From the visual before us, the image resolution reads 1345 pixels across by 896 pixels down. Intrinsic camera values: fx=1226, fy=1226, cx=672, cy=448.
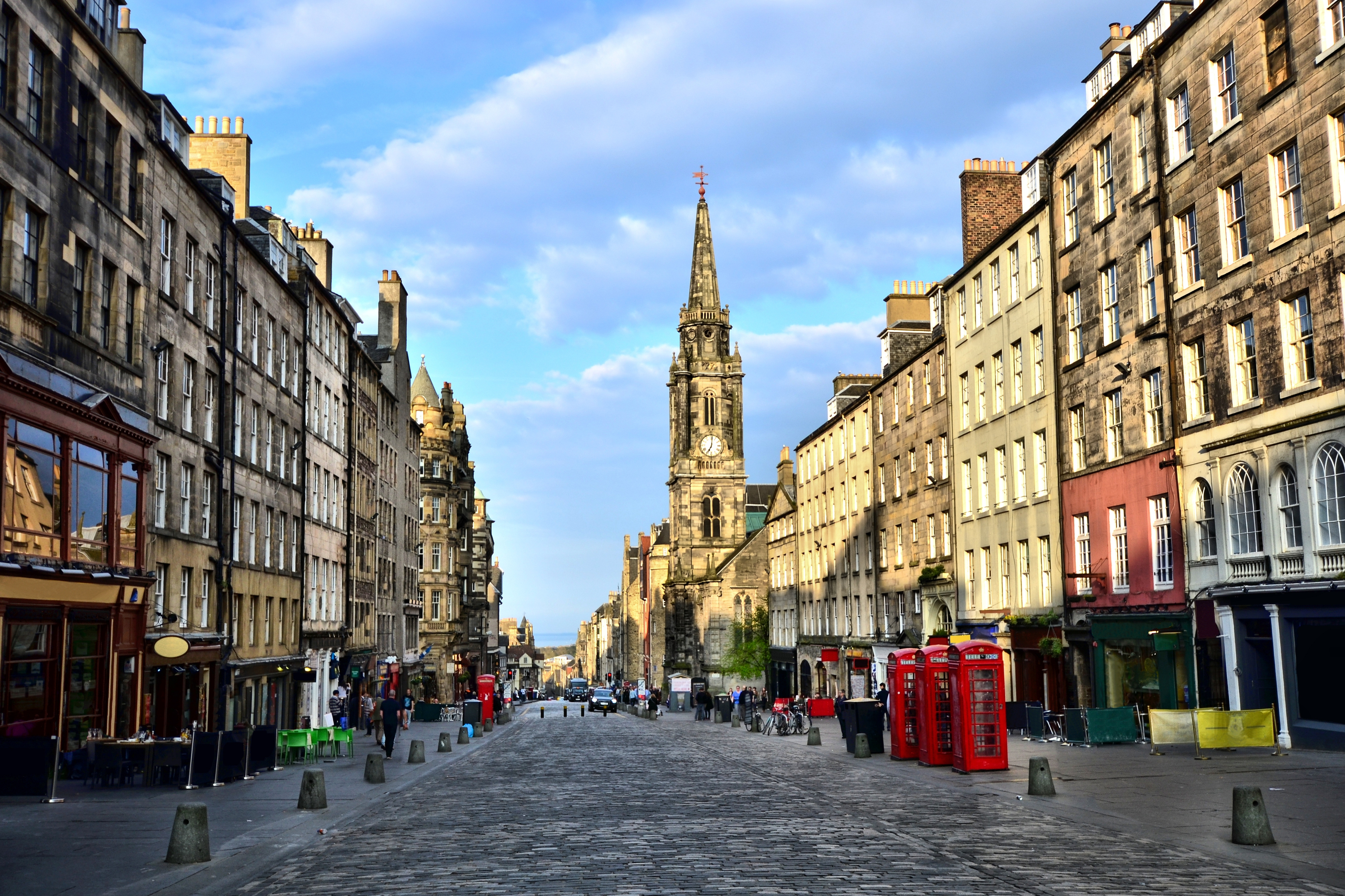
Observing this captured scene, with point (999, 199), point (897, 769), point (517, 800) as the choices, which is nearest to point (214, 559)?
point (517, 800)

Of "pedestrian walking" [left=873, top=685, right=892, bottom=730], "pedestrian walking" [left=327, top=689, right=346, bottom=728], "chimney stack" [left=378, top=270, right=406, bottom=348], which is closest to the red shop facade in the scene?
"pedestrian walking" [left=873, top=685, right=892, bottom=730]

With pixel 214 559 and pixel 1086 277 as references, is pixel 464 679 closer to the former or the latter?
pixel 214 559

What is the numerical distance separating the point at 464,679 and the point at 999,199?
2082 inches

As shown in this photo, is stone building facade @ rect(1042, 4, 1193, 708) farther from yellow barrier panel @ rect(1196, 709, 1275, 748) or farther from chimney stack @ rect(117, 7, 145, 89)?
chimney stack @ rect(117, 7, 145, 89)

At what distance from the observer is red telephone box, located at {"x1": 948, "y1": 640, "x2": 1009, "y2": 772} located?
2398 centimetres

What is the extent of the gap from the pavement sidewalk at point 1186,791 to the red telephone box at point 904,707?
1.11 feet

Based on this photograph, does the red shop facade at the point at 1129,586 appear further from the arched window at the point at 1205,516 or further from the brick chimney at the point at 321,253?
the brick chimney at the point at 321,253

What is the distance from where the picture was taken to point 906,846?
46.6 feet

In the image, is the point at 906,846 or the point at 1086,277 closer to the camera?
the point at 906,846

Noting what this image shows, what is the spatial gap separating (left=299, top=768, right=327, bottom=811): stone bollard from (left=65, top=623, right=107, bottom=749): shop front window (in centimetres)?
A: 656

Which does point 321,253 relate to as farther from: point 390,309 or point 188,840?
point 188,840

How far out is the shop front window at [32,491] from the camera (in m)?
20.5

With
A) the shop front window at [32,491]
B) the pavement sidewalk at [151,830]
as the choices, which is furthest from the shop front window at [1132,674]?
the shop front window at [32,491]

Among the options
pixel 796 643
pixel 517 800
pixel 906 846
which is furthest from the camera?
pixel 796 643
